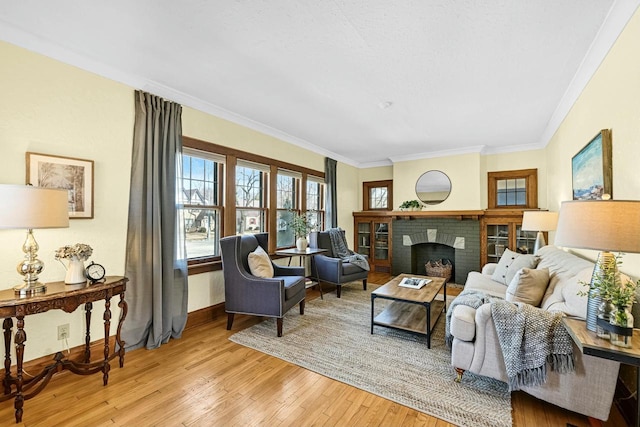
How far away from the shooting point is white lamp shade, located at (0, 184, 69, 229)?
1.70 metres

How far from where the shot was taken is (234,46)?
85.7 inches

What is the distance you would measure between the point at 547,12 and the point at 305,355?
3111 millimetres

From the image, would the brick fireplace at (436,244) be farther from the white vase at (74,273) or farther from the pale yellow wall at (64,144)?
the white vase at (74,273)

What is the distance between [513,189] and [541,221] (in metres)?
1.91

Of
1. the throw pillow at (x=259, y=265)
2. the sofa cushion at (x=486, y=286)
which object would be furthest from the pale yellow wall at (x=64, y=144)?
the sofa cushion at (x=486, y=286)

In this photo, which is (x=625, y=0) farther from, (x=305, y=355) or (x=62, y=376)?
(x=62, y=376)

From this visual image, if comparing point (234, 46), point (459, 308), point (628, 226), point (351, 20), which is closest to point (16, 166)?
point (234, 46)

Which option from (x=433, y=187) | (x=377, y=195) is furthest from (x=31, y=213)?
(x=377, y=195)

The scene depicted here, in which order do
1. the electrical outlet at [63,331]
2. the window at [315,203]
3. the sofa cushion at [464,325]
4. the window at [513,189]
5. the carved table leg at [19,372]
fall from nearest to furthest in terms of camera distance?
the carved table leg at [19,372] < the sofa cushion at [464,325] < the electrical outlet at [63,331] < the window at [513,189] < the window at [315,203]

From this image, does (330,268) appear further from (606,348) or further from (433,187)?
(606,348)

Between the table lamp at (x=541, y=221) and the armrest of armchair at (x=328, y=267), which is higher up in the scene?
the table lamp at (x=541, y=221)

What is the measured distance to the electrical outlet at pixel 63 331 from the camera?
228 cm

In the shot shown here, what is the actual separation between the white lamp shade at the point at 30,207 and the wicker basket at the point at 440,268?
5.53 meters

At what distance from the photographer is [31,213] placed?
1763 mm
